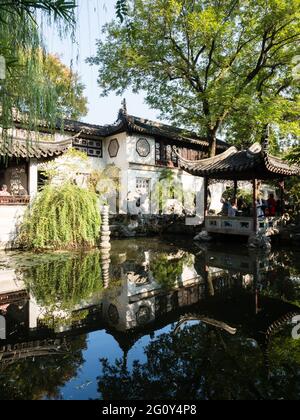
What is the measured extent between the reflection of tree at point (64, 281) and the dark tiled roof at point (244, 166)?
5.65 metres

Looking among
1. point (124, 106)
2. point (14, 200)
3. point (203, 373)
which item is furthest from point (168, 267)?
point (124, 106)

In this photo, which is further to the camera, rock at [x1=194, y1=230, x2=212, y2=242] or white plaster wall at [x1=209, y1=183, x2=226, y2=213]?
white plaster wall at [x1=209, y1=183, x2=226, y2=213]

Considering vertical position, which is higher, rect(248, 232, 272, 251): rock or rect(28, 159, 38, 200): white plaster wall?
rect(28, 159, 38, 200): white plaster wall

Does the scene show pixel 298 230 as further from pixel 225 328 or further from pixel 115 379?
pixel 115 379

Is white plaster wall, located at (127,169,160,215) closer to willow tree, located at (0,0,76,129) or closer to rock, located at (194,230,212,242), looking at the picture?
rock, located at (194,230,212,242)

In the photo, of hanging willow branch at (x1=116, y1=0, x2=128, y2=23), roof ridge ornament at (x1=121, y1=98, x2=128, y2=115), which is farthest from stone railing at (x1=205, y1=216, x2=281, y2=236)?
hanging willow branch at (x1=116, y1=0, x2=128, y2=23)

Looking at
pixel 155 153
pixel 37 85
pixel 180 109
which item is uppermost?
pixel 180 109

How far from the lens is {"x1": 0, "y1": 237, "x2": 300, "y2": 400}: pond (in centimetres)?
226

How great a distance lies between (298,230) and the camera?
10625 mm

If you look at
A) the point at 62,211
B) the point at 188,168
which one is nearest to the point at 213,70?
the point at 188,168

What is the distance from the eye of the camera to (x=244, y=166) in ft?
32.1

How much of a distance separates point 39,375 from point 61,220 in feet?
19.8

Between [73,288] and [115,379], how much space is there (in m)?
2.74

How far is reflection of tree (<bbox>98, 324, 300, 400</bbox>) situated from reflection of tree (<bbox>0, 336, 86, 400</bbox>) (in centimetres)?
29
